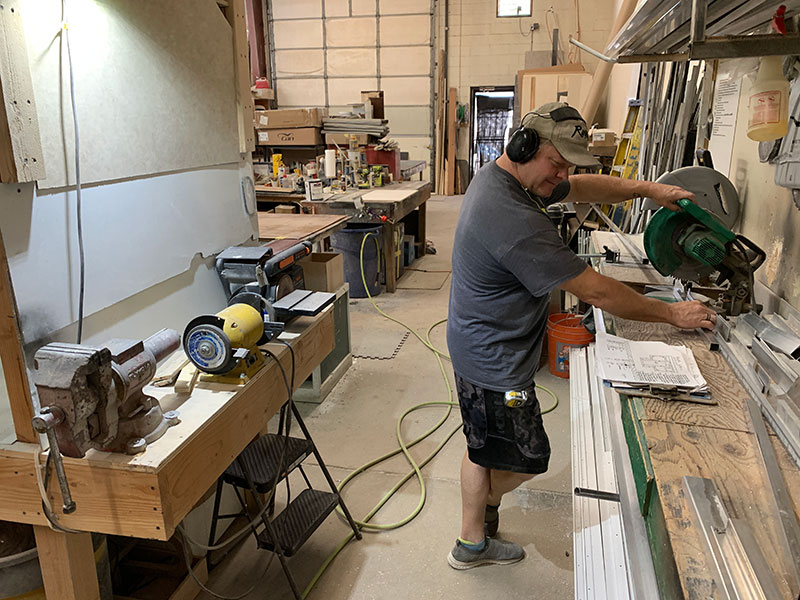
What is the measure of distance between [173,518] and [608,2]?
10042 mm

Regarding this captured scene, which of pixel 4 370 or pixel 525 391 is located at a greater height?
pixel 4 370

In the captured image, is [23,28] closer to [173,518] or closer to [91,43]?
[91,43]

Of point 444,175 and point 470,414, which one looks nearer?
point 470,414

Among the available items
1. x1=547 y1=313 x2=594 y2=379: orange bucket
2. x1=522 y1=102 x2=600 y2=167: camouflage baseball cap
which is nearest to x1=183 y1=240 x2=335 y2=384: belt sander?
x1=522 y1=102 x2=600 y2=167: camouflage baseball cap

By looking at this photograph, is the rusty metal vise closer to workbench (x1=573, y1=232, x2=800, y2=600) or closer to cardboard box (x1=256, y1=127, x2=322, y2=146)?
workbench (x1=573, y1=232, x2=800, y2=600)

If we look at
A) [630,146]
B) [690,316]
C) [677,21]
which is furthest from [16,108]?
[630,146]

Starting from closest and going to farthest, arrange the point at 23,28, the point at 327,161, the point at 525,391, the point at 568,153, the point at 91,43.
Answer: the point at 23,28
the point at 91,43
the point at 568,153
the point at 525,391
the point at 327,161

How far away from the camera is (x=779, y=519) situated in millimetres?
974

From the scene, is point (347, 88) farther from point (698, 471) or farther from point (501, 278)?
point (698, 471)

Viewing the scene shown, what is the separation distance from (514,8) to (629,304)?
9356 millimetres

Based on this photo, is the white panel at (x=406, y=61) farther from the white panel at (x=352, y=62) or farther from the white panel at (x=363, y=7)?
the white panel at (x=363, y=7)

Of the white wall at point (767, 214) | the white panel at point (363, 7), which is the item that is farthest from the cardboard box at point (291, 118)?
the white panel at point (363, 7)

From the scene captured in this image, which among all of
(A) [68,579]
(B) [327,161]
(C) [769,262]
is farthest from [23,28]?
(B) [327,161]

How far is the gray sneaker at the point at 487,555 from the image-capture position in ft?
6.63
